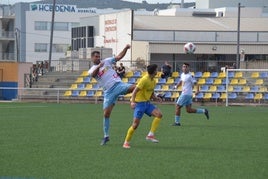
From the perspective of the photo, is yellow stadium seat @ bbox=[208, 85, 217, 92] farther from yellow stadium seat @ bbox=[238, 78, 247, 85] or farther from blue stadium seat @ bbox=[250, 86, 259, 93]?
blue stadium seat @ bbox=[250, 86, 259, 93]

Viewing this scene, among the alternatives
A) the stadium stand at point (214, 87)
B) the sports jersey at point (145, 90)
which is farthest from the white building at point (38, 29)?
the sports jersey at point (145, 90)

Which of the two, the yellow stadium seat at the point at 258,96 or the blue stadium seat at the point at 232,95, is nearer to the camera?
the yellow stadium seat at the point at 258,96

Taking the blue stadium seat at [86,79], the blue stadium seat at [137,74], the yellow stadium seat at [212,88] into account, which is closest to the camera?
the yellow stadium seat at [212,88]

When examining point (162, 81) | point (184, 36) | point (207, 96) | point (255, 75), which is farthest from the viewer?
point (184, 36)

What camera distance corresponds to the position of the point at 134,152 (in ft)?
42.2

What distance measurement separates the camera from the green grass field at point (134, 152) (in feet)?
34.0

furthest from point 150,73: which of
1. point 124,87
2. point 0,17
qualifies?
point 0,17

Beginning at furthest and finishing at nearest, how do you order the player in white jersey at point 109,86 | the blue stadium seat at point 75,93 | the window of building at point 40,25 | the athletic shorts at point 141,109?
the window of building at point 40,25 < the blue stadium seat at point 75,93 < the player in white jersey at point 109,86 < the athletic shorts at point 141,109

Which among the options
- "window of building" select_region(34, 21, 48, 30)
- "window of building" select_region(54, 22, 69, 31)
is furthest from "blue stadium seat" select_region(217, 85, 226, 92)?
"window of building" select_region(54, 22, 69, 31)

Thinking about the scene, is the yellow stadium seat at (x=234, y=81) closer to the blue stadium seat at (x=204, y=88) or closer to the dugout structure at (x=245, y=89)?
the dugout structure at (x=245, y=89)

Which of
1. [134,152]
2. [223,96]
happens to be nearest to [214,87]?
[223,96]

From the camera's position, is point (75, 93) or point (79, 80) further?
point (79, 80)

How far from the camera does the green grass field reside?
10.4m

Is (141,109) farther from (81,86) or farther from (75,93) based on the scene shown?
(81,86)
